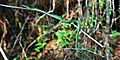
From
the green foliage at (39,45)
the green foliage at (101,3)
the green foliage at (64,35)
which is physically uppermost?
the green foliage at (101,3)

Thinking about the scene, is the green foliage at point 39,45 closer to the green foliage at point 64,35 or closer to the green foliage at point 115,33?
the green foliage at point 64,35

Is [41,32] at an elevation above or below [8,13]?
below

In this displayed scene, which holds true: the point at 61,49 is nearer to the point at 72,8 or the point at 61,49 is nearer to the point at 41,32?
the point at 41,32

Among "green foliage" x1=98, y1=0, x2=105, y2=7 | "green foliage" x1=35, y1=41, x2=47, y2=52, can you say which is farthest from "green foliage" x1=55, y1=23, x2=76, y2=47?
"green foliage" x1=98, y1=0, x2=105, y2=7

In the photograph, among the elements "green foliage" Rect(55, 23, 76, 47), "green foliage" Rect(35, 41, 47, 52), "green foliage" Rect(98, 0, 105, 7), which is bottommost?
"green foliage" Rect(35, 41, 47, 52)

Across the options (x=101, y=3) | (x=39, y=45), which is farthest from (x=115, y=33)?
(x=39, y=45)

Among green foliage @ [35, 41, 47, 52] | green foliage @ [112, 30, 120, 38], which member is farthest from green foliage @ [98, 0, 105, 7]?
green foliage @ [35, 41, 47, 52]

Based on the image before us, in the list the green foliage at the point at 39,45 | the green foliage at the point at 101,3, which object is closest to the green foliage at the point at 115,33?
the green foliage at the point at 101,3

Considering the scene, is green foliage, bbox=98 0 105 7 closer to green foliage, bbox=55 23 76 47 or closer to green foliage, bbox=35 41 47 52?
green foliage, bbox=55 23 76 47

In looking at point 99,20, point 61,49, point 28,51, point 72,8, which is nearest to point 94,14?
point 99,20

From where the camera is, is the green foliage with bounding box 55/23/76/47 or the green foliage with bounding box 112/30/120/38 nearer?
the green foliage with bounding box 55/23/76/47

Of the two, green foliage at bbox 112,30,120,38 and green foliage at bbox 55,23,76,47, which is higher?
green foliage at bbox 55,23,76,47
